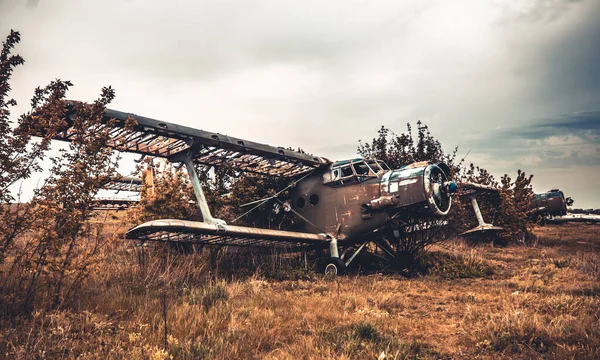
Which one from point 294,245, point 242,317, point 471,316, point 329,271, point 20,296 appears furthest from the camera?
point 294,245

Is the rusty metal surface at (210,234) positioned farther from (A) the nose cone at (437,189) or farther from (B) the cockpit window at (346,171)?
(A) the nose cone at (437,189)

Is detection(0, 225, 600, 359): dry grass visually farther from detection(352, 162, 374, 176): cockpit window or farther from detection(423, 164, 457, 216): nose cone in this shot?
detection(352, 162, 374, 176): cockpit window

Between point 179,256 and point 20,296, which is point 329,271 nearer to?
point 179,256

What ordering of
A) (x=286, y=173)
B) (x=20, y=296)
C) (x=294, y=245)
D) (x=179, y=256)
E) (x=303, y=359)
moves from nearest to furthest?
(x=303, y=359) < (x=20, y=296) < (x=179, y=256) < (x=294, y=245) < (x=286, y=173)

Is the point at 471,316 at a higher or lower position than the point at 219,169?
lower

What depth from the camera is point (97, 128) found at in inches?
195

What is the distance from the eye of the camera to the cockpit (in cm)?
1018

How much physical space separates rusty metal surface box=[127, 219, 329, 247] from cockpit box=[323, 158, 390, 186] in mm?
1829

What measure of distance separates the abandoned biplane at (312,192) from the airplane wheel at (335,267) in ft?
0.09

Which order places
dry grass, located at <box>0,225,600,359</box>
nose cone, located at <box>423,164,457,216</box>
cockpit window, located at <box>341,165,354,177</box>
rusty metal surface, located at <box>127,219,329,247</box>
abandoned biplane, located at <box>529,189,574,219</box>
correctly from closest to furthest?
1. dry grass, located at <box>0,225,600,359</box>
2. rusty metal surface, located at <box>127,219,329,247</box>
3. nose cone, located at <box>423,164,457,216</box>
4. cockpit window, located at <box>341,165,354,177</box>
5. abandoned biplane, located at <box>529,189,574,219</box>

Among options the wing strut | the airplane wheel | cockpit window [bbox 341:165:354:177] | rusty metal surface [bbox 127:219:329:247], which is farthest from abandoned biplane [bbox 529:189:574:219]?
the wing strut

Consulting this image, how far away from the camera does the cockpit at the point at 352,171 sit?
10.2 metres

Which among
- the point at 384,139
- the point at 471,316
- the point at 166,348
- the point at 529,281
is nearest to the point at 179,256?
the point at 166,348

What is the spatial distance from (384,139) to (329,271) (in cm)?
1051
